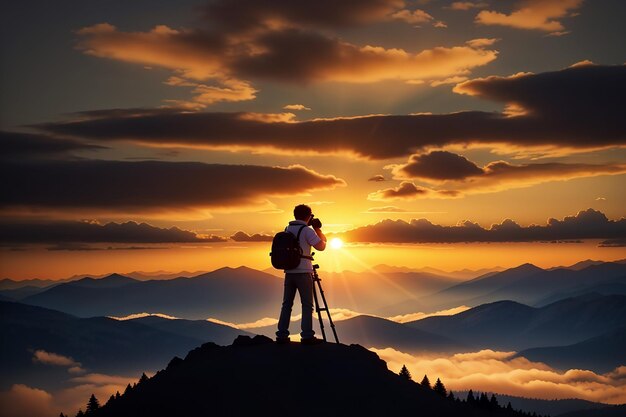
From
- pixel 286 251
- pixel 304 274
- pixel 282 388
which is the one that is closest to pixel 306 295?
pixel 304 274

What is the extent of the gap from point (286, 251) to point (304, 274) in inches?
47.1

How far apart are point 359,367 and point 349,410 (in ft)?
9.31

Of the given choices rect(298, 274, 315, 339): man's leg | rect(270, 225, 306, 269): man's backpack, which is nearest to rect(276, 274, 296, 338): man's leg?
rect(298, 274, 315, 339): man's leg

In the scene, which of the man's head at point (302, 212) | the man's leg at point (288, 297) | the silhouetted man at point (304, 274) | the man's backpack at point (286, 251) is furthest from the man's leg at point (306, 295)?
the man's head at point (302, 212)

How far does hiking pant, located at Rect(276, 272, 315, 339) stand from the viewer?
2459 centimetres

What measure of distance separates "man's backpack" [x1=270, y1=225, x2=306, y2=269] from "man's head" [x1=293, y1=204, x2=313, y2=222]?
0.98 metres

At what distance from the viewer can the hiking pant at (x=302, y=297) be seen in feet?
80.7

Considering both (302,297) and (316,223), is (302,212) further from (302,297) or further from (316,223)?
(302,297)

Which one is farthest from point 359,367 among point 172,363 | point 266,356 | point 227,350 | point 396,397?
point 172,363

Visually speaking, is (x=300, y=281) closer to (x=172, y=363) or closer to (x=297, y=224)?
(x=297, y=224)

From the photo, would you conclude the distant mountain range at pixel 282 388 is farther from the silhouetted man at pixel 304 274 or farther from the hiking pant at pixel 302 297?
the silhouetted man at pixel 304 274

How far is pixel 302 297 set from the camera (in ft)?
81.1

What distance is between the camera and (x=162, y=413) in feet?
71.8

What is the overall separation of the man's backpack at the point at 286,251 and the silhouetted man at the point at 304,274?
275mm
